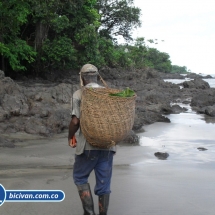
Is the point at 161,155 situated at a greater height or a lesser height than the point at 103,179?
lesser

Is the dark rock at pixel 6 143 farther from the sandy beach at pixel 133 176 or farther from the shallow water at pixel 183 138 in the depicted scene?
the shallow water at pixel 183 138

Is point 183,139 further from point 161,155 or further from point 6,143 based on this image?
point 6,143

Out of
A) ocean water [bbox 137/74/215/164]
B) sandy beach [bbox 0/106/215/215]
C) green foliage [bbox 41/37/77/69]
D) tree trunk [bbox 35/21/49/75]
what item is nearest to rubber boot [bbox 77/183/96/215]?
sandy beach [bbox 0/106/215/215]

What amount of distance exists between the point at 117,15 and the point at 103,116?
22.9 meters

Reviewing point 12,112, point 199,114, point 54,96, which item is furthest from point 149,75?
point 12,112

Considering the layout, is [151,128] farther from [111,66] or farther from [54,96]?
[111,66]

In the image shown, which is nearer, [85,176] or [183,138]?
[85,176]

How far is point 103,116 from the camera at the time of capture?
338 centimetres

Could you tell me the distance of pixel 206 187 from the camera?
498 cm

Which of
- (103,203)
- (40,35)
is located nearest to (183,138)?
(103,203)

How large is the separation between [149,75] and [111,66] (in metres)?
6.50

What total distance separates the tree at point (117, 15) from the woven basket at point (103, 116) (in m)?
21.9

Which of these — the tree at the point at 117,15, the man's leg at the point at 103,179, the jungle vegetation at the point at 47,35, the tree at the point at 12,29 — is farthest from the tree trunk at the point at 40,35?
the man's leg at the point at 103,179

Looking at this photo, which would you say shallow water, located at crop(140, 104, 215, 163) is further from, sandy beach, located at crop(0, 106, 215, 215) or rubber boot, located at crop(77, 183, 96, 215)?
rubber boot, located at crop(77, 183, 96, 215)
